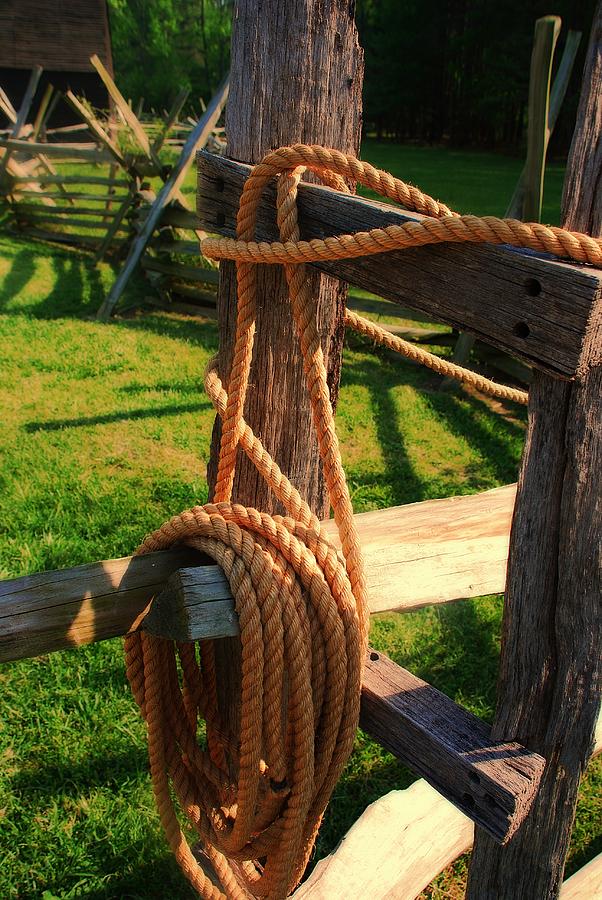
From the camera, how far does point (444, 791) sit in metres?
1.41

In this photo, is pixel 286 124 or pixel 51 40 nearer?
pixel 286 124

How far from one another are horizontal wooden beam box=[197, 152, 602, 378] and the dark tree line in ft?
81.3

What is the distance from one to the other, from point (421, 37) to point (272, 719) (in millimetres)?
38012

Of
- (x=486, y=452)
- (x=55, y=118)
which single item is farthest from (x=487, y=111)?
(x=486, y=452)

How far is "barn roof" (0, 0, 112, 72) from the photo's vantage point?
68.7 feet

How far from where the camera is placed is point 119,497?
4.59 metres

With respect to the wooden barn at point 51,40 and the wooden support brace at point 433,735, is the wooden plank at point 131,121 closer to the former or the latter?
the wooden support brace at point 433,735

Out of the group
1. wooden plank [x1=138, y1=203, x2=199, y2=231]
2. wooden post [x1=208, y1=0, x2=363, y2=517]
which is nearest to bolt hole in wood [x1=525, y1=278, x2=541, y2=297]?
wooden post [x1=208, y1=0, x2=363, y2=517]

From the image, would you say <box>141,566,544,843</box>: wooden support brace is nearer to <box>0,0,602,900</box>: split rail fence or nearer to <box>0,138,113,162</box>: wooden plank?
<box>0,0,602,900</box>: split rail fence

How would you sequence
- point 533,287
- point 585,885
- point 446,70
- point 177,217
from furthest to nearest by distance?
point 446,70 → point 177,217 → point 585,885 → point 533,287

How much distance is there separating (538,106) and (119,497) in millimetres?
3316

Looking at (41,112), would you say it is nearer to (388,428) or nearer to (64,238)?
(64,238)

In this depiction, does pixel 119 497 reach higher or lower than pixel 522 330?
lower

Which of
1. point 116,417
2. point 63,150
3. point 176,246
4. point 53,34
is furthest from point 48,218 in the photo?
point 53,34
